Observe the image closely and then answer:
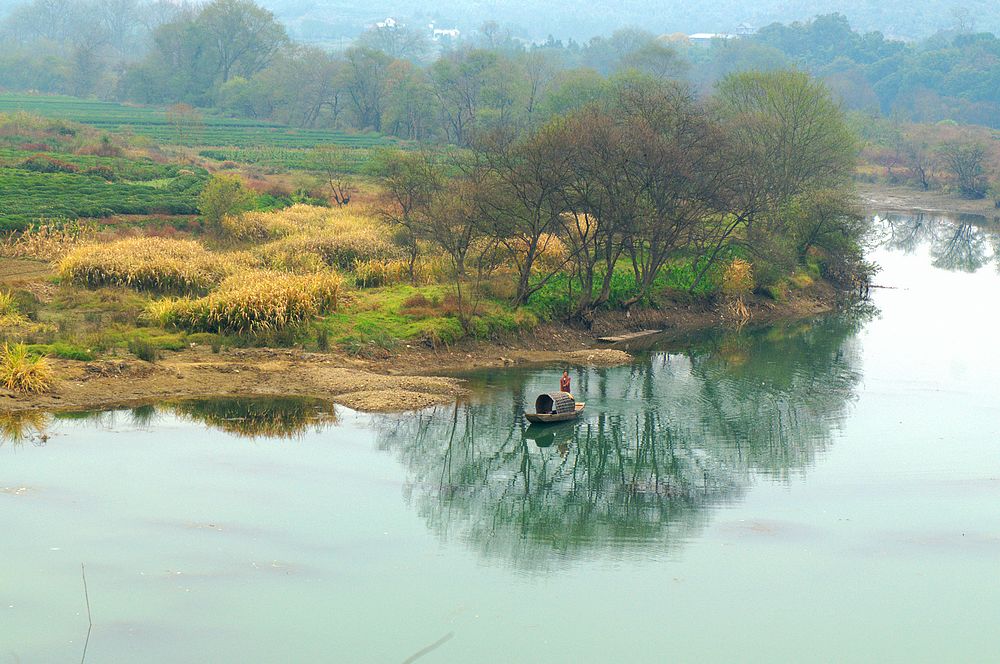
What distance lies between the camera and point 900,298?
183 feet

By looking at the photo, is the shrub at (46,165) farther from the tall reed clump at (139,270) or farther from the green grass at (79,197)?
the tall reed clump at (139,270)

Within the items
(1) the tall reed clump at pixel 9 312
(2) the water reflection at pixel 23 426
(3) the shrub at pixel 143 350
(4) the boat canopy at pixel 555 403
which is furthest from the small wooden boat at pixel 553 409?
(1) the tall reed clump at pixel 9 312

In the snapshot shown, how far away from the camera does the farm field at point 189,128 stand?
102 metres

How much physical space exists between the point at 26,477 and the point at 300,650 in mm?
10216

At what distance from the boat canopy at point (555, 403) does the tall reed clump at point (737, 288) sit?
19733 mm

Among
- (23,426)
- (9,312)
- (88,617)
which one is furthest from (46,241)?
(88,617)

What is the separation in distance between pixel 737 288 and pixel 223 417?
27.2m

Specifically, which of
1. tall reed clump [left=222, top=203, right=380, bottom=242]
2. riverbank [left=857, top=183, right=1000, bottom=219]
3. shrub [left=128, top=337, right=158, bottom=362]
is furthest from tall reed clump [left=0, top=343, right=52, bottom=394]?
riverbank [left=857, top=183, right=1000, bottom=219]

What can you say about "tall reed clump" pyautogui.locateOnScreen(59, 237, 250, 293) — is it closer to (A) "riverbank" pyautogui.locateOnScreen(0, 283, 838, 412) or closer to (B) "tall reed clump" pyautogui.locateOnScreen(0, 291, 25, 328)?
(B) "tall reed clump" pyautogui.locateOnScreen(0, 291, 25, 328)

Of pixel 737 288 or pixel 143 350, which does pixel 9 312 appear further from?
pixel 737 288

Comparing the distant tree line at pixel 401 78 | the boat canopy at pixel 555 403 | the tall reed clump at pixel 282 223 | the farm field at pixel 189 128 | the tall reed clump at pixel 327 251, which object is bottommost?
the boat canopy at pixel 555 403

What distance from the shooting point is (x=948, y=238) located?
81188 mm

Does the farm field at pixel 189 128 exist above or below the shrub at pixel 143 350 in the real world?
above

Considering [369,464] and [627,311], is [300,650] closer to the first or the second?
[369,464]
